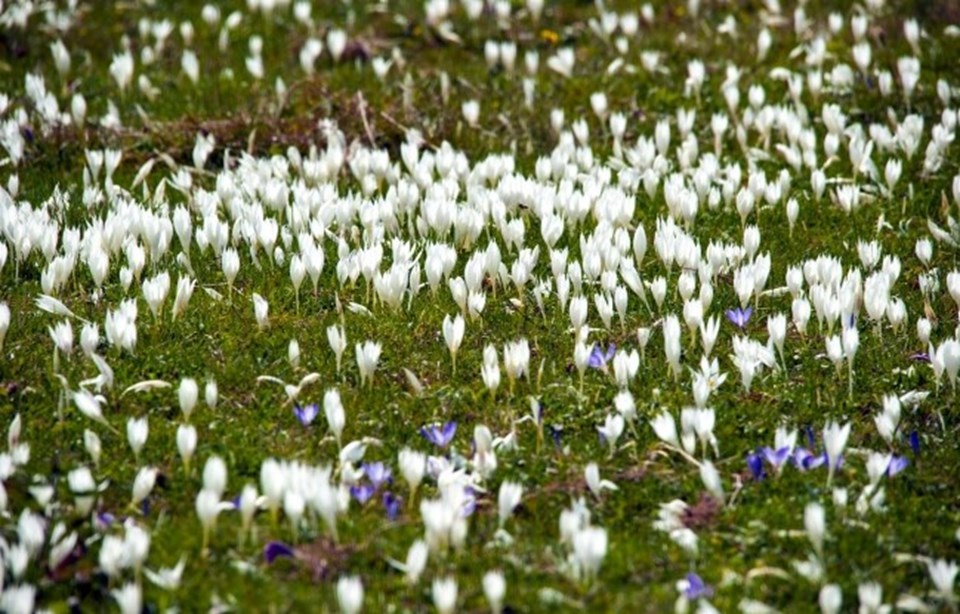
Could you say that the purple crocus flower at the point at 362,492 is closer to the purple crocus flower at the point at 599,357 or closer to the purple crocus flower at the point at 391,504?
the purple crocus flower at the point at 391,504

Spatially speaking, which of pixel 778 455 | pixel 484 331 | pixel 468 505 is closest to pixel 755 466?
pixel 778 455

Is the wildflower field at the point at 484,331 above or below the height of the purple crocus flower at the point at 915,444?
below

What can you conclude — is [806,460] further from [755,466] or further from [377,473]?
[377,473]

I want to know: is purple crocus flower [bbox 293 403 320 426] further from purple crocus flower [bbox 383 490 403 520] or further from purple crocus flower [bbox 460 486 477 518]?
purple crocus flower [bbox 460 486 477 518]

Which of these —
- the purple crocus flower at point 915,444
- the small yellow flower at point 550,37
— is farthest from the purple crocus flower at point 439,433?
the small yellow flower at point 550,37

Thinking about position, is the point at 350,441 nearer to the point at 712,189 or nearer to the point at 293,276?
the point at 293,276

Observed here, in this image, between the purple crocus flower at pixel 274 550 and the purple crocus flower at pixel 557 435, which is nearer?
the purple crocus flower at pixel 274 550
